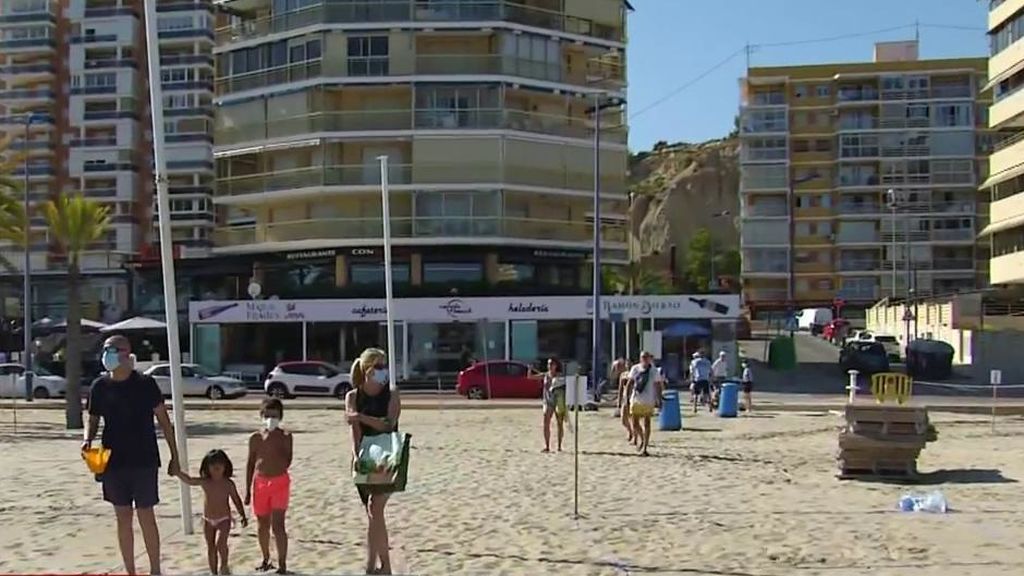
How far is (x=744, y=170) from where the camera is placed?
97.2m

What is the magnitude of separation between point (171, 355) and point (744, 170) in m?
88.1

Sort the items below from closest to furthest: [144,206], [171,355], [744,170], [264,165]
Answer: [171,355] < [264,165] < [144,206] < [744,170]

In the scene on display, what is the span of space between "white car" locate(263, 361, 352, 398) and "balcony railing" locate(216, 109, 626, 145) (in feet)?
46.1

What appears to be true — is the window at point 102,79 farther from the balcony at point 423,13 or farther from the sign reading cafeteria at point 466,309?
the sign reading cafeteria at point 466,309

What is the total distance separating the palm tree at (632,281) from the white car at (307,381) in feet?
104

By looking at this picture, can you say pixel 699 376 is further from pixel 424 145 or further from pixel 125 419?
pixel 125 419

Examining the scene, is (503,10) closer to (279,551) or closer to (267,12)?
(267,12)

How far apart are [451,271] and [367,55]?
9987 millimetres

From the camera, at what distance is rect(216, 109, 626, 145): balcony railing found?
54.0 metres

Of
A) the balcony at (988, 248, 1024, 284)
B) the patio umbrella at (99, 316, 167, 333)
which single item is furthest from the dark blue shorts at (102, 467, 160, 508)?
the balcony at (988, 248, 1024, 284)

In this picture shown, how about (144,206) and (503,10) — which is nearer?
(503,10)

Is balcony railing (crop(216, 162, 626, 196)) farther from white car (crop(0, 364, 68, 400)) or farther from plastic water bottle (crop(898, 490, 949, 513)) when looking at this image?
plastic water bottle (crop(898, 490, 949, 513))

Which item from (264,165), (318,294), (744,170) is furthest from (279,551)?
(744,170)

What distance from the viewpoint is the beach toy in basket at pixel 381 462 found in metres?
9.34
